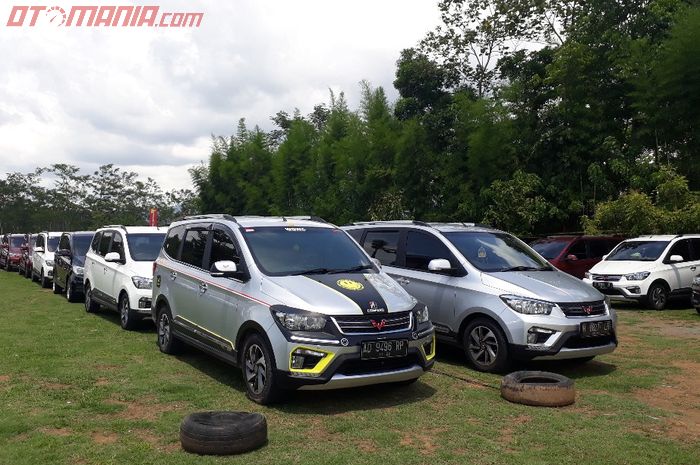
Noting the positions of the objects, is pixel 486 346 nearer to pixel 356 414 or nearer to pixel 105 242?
pixel 356 414

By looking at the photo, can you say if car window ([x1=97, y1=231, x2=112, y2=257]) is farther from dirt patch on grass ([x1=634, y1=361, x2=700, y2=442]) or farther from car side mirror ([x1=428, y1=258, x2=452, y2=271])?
dirt patch on grass ([x1=634, y1=361, x2=700, y2=442])

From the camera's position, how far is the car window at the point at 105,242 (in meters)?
12.2

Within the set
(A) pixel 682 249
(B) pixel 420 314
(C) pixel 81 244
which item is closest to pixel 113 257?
(C) pixel 81 244

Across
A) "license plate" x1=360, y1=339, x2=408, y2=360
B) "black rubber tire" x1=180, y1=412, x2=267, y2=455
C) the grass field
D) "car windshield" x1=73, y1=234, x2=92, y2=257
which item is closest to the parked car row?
"license plate" x1=360, y1=339, x2=408, y2=360

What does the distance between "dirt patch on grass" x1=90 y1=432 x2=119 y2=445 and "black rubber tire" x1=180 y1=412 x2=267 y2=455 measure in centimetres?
64

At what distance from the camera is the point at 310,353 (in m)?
5.64

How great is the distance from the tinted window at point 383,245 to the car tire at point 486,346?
178 centimetres

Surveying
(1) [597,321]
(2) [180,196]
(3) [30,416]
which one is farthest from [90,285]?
(2) [180,196]

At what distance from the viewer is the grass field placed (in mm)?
4812

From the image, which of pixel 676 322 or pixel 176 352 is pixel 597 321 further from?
pixel 676 322

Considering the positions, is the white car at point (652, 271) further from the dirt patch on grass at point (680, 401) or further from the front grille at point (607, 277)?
the dirt patch on grass at point (680, 401)

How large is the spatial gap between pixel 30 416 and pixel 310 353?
8.29 feet

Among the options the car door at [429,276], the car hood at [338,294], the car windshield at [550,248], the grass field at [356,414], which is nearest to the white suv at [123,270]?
the grass field at [356,414]

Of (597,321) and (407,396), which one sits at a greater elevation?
(597,321)
